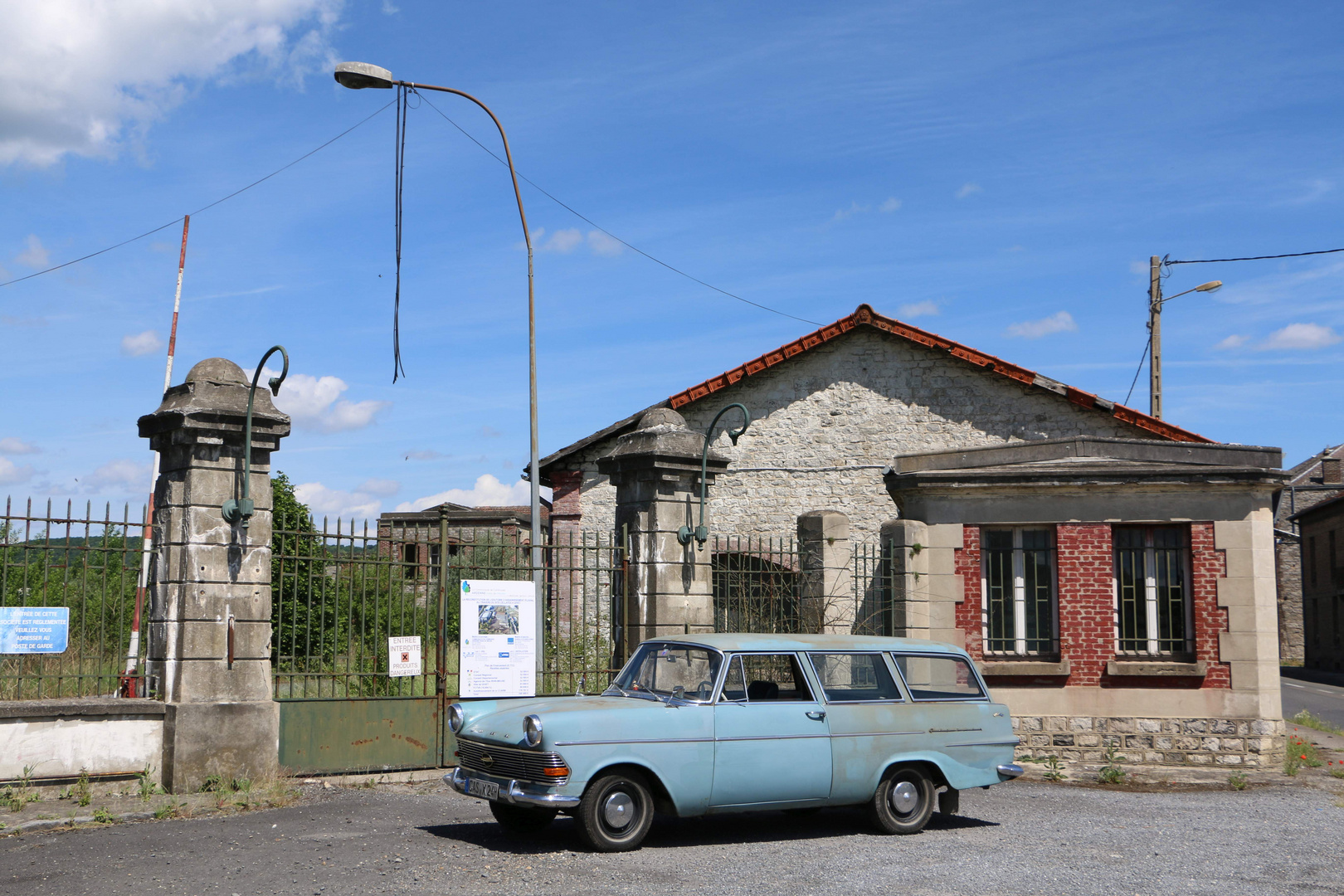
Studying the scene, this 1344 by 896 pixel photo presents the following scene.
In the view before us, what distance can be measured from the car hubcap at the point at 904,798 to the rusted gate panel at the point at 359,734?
167 inches

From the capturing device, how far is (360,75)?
11.8 metres

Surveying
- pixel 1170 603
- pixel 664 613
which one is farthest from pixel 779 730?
pixel 1170 603

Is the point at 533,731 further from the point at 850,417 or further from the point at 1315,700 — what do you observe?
the point at 1315,700

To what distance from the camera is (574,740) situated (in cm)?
711

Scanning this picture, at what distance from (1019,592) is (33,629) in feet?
31.8

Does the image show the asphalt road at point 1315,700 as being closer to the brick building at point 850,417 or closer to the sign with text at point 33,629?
the brick building at point 850,417

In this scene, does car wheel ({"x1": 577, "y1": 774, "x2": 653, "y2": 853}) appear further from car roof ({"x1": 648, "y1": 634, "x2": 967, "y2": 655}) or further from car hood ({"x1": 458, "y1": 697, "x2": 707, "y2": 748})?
car roof ({"x1": 648, "y1": 634, "x2": 967, "y2": 655})

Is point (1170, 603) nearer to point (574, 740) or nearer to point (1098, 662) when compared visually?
point (1098, 662)

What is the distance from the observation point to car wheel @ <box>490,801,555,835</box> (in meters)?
7.71

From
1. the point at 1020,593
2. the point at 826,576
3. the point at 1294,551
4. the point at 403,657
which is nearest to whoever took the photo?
the point at 403,657

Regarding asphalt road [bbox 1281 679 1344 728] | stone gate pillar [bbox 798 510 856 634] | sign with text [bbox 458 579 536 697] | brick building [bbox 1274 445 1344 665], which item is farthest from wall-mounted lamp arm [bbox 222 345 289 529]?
brick building [bbox 1274 445 1344 665]

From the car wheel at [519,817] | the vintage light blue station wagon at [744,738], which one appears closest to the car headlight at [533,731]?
the vintage light blue station wagon at [744,738]

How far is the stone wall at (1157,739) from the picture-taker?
12.4 meters

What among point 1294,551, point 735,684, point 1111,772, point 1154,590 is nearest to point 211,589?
point 735,684
